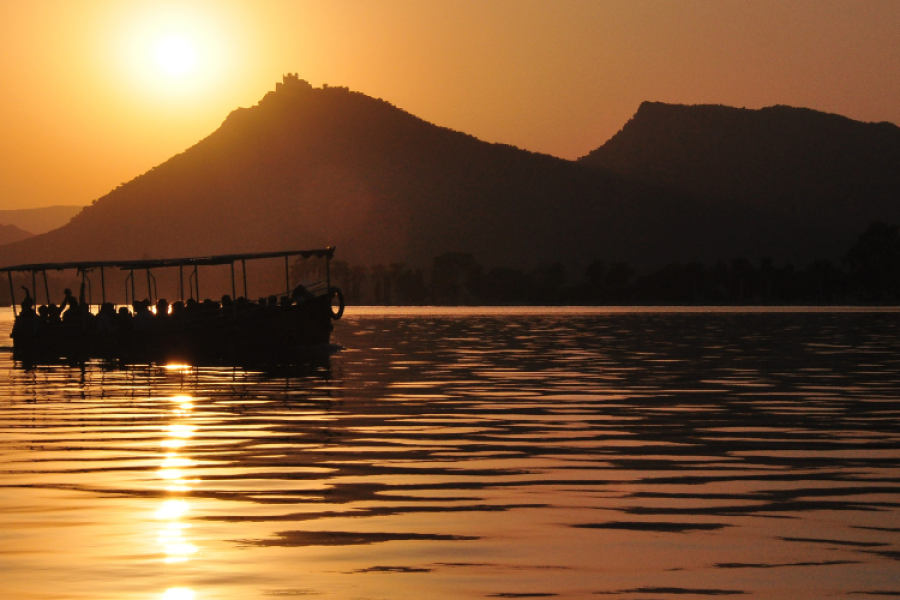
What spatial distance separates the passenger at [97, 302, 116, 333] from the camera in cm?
5925

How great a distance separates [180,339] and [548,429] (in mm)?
33103

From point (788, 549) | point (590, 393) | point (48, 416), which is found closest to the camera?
point (788, 549)

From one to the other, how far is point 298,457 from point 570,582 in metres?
10.3

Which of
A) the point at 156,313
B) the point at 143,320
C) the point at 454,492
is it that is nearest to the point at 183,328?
the point at 143,320

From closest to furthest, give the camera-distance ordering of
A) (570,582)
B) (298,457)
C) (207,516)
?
(570,582)
(207,516)
(298,457)

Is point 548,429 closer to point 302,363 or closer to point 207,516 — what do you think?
point 207,516

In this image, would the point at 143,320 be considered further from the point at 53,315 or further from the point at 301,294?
the point at 301,294

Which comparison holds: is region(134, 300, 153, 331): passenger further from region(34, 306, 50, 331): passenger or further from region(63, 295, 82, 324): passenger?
region(34, 306, 50, 331): passenger

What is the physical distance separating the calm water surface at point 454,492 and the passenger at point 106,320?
2100cm

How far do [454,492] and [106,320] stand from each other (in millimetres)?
44147

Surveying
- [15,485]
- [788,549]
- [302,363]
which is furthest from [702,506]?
[302,363]

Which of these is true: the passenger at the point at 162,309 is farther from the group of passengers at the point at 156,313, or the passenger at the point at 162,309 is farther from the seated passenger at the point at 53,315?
the seated passenger at the point at 53,315

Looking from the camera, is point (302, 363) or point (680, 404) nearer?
point (680, 404)

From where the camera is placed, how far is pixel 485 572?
12898 mm
